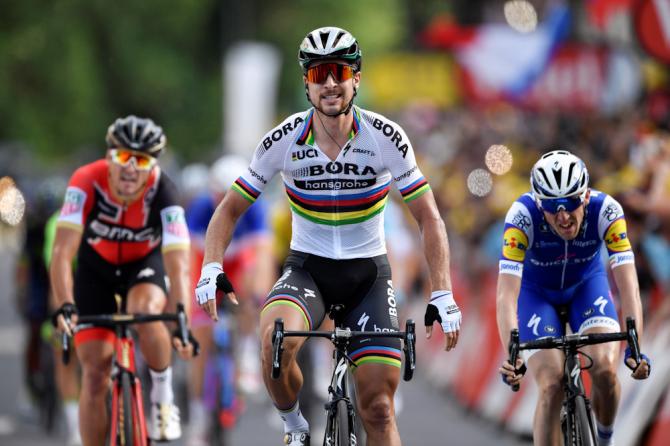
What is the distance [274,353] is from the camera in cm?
755

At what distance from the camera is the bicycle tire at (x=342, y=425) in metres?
7.54

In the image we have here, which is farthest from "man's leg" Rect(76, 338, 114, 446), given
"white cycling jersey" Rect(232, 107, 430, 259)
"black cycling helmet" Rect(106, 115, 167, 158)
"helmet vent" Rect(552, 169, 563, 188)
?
"helmet vent" Rect(552, 169, 563, 188)

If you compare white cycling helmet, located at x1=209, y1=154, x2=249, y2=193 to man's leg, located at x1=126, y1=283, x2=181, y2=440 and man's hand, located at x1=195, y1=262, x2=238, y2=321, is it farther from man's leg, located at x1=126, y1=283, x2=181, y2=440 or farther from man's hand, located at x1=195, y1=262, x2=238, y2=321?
man's hand, located at x1=195, y1=262, x2=238, y2=321

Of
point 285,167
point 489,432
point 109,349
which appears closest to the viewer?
point 285,167

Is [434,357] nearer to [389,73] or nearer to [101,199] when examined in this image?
[101,199]

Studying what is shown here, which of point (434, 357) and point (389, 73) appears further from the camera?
point (389, 73)

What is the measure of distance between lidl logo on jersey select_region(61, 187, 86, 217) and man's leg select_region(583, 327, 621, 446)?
3.30 meters

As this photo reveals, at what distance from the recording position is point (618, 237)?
27.9 ft

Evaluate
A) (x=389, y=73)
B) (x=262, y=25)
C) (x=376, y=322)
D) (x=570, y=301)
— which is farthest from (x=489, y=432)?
(x=262, y=25)

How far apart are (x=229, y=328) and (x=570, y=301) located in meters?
4.29

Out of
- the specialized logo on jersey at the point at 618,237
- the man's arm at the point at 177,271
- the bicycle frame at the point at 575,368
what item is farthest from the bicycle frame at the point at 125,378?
the specialized logo on jersey at the point at 618,237

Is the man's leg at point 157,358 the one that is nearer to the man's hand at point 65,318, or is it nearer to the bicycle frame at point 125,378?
the bicycle frame at point 125,378

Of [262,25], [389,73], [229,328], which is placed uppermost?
[262,25]

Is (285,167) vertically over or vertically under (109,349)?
over
